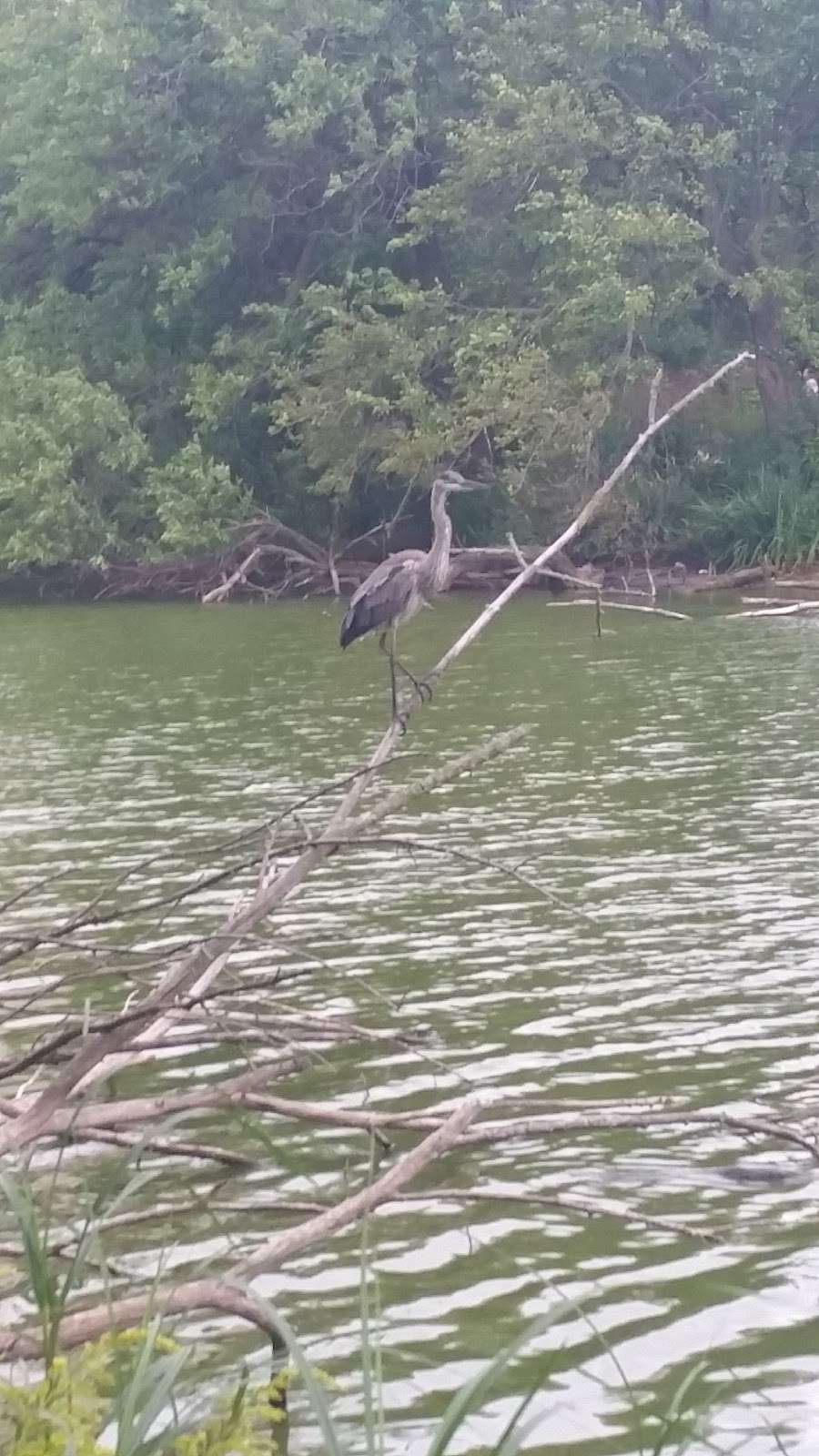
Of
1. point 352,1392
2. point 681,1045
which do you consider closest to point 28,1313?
point 352,1392

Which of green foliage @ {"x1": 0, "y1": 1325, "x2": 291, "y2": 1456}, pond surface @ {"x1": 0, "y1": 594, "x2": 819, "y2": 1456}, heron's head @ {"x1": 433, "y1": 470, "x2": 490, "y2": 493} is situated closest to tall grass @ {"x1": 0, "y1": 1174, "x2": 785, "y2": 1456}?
green foliage @ {"x1": 0, "y1": 1325, "x2": 291, "y2": 1456}

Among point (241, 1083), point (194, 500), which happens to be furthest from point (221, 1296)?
point (194, 500)

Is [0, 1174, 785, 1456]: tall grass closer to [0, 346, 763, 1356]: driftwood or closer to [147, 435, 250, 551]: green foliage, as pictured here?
[0, 346, 763, 1356]: driftwood

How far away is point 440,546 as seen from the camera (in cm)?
998

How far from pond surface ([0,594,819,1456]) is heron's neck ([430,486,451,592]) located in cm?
150

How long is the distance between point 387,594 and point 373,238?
72.1 ft

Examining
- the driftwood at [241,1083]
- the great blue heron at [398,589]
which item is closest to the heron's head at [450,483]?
the great blue heron at [398,589]

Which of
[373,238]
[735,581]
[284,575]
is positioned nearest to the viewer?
[735,581]

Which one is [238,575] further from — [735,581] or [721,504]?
[721,504]

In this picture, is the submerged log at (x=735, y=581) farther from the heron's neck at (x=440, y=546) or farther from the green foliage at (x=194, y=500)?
the heron's neck at (x=440, y=546)

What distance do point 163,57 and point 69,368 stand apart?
4.86m

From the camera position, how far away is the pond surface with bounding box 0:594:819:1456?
4.80 meters

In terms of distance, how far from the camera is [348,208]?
30562 mm

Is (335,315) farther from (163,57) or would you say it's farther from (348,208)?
(163,57)
